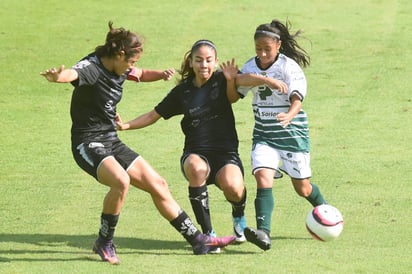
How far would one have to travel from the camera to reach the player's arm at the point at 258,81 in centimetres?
1014

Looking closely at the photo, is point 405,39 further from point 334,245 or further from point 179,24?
point 334,245

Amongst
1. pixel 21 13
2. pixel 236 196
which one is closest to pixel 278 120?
pixel 236 196

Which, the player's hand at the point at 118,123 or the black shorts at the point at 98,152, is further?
the player's hand at the point at 118,123

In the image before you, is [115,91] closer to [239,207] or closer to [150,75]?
[150,75]

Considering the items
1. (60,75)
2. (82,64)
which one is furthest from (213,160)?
(60,75)

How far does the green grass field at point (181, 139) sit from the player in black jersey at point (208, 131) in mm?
486

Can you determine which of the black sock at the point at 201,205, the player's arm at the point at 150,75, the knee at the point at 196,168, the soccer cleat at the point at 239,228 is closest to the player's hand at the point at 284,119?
the knee at the point at 196,168

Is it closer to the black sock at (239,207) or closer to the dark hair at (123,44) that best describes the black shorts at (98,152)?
the dark hair at (123,44)

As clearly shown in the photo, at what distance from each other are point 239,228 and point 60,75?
8.21 feet

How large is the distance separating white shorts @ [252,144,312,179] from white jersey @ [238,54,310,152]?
54mm

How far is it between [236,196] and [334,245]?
1.06 meters

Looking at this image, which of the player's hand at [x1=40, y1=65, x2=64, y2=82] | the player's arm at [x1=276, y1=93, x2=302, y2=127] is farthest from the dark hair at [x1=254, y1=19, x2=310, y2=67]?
the player's hand at [x1=40, y1=65, x2=64, y2=82]

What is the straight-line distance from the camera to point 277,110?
10438 millimetres

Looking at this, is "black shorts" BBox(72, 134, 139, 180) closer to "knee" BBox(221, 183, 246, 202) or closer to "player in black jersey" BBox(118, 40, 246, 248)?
"player in black jersey" BBox(118, 40, 246, 248)
